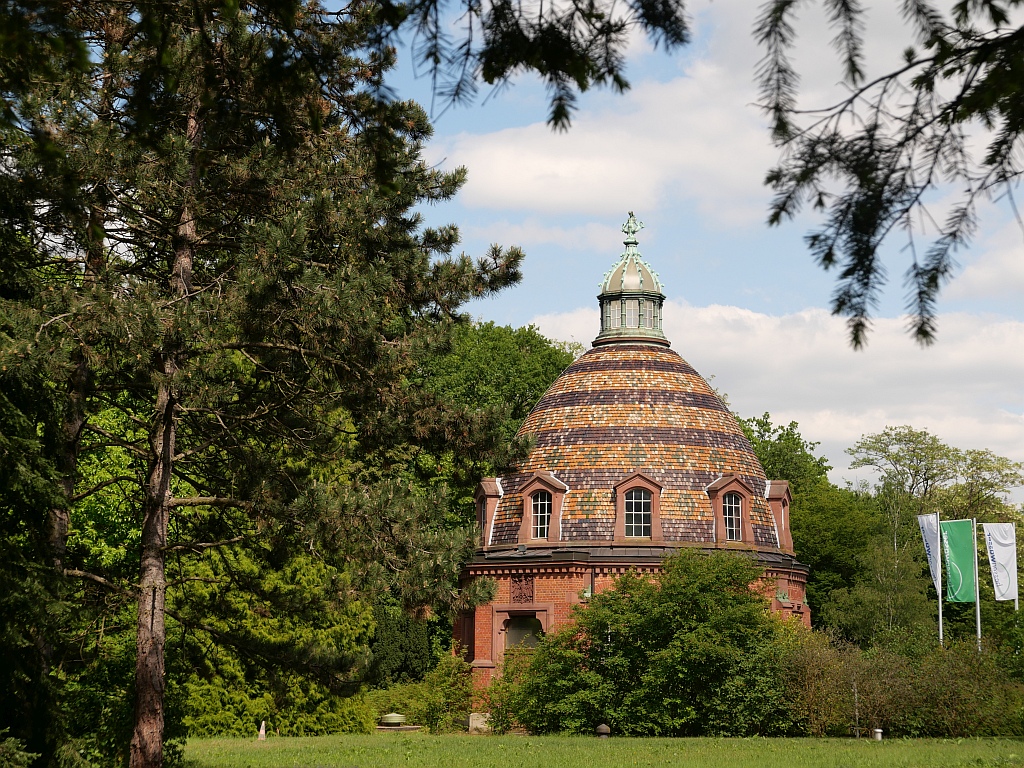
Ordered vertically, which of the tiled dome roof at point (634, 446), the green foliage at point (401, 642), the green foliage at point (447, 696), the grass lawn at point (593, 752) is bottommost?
the grass lawn at point (593, 752)

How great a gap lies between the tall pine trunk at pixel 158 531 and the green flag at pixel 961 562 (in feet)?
104

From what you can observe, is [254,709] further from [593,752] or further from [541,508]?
[593,752]

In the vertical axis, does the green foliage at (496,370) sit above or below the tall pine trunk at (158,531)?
above

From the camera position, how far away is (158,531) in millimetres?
16781

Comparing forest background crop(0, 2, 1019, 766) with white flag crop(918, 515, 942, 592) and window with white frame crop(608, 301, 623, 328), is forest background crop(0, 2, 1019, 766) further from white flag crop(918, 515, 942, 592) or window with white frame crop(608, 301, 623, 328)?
white flag crop(918, 515, 942, 592)

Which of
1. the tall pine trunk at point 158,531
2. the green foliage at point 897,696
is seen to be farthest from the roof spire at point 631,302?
the tall pine trunk at point 158,531

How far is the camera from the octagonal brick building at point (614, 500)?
3531 centimetres

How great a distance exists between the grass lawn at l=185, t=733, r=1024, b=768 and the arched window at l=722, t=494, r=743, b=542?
37.0ft

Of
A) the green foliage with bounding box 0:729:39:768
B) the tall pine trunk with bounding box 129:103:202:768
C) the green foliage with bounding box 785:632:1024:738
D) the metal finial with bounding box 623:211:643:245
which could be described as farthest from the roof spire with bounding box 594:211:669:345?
the green foliage with bounding box 0:729:39:768

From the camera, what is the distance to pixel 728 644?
2762 cm

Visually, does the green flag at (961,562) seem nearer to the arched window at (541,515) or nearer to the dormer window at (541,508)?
the dormer window at (541,508)

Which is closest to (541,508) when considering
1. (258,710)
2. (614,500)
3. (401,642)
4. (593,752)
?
(614,500)

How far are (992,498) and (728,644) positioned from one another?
3868cm

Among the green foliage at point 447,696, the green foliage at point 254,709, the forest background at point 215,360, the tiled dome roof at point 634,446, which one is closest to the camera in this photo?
the forest background at point 215,360
